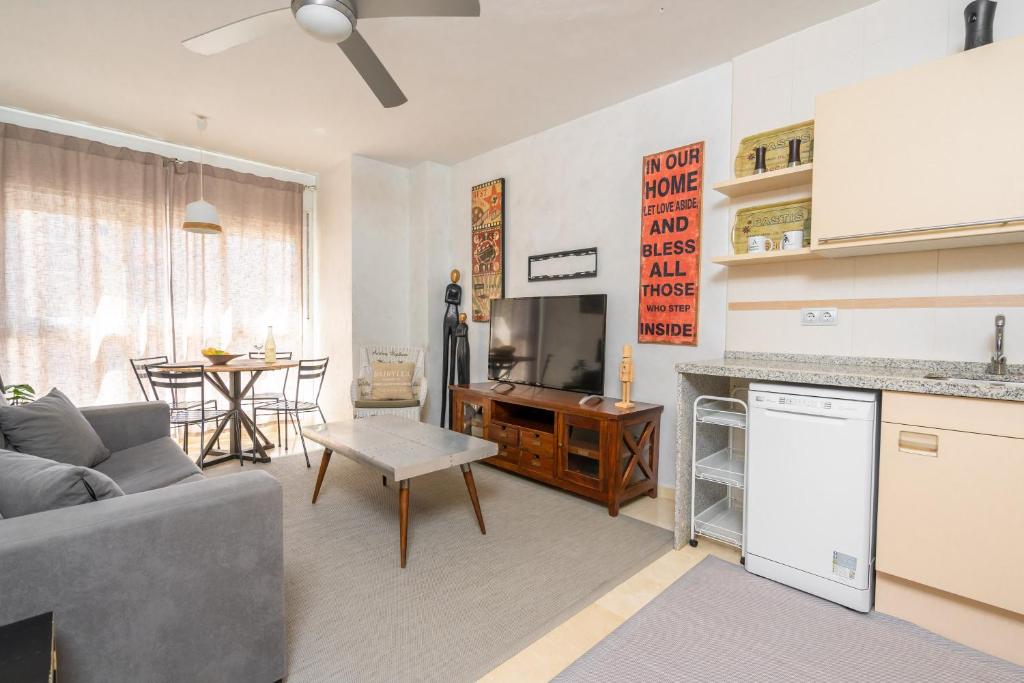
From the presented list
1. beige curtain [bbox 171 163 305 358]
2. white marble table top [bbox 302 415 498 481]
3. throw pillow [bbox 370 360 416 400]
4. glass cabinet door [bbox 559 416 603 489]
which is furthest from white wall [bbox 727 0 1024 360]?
beige curtain [bbox 171 163 305 358]

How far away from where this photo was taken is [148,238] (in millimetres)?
4172

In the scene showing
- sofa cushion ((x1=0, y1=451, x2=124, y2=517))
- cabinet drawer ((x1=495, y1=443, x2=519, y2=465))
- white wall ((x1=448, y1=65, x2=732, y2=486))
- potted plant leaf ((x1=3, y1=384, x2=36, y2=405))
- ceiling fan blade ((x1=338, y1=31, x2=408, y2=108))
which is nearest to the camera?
sofa cushion ((x1=0, y1=451, x2=124, y2=517))

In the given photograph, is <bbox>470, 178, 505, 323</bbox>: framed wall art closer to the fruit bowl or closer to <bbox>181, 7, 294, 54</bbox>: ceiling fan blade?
the fruit bowl

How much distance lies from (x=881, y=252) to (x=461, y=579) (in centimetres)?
241

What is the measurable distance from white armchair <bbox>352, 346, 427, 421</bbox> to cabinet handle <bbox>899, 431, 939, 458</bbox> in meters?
2.98

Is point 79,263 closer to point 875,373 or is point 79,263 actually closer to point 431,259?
point 431,259

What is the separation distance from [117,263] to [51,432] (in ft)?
9.46

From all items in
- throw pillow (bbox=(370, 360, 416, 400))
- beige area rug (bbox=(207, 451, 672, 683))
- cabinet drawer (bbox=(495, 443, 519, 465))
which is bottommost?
beige area rug (bbox=(207, 451, 672, 683))

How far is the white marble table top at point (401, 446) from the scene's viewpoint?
2.19 m

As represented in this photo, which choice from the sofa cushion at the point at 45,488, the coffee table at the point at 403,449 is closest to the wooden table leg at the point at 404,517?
the coffee table at the point at 403,449

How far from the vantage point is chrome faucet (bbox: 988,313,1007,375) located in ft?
6.07

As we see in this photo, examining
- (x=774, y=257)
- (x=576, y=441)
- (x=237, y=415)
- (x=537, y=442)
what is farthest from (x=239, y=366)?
(x=774, y=257)

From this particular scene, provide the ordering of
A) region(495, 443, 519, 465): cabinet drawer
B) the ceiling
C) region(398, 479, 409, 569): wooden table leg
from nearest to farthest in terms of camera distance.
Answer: region(398, 479, 409, 569): wooden table leg
the ceiling
region(495, 443, 519, 465): cabinet drawer

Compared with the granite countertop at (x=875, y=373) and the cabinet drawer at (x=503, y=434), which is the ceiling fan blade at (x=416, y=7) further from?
the cabinet drawer at (x=503, y=434)
